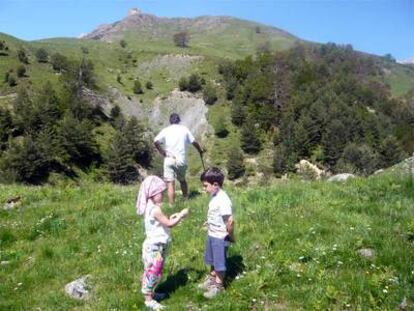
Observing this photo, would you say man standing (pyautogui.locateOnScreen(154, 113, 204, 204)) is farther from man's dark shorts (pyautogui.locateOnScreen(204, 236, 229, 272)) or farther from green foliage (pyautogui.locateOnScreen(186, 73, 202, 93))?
green foliage (pyautogui.locateOnScreen(186, 73, 202, 93))

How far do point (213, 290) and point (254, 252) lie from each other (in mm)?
1662

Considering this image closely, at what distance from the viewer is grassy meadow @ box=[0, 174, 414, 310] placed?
855 cm

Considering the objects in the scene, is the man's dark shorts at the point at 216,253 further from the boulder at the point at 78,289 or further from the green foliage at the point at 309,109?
the green foliage at the point at 309,109

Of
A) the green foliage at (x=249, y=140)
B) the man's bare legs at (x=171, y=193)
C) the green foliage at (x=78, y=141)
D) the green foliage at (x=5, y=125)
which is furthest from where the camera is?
the green foliage at (x=249, y=140)

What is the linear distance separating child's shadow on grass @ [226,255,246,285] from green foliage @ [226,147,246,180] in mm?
99979

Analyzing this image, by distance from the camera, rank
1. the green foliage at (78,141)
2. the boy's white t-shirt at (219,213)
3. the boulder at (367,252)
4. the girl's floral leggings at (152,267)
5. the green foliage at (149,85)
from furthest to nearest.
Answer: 1. the green foliage at (149,85)
2. the green foliage at (78,141)
3. the boulder at (367,252)
4. the boy's white t-shirt at (219,213)
5. the girl's floral leggings at (152,267)

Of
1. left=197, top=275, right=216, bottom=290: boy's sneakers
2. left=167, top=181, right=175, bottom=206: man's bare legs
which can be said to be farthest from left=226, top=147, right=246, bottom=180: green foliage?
left=197, top=275, right=216, bottom=290: boy's sneakers

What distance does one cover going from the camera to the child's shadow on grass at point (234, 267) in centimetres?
967

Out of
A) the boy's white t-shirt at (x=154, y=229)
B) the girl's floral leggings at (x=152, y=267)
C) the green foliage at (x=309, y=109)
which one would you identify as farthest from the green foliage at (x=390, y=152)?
the girl's floral leggings at (x=152, y=267)

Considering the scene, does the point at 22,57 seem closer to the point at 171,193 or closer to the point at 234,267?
the point at 171,193

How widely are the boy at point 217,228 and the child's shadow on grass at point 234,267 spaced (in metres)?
0.31

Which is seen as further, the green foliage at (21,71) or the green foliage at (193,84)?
the green foliage at (193,84)

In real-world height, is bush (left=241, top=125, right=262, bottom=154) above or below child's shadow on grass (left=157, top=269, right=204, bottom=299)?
below

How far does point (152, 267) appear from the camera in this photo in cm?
913
